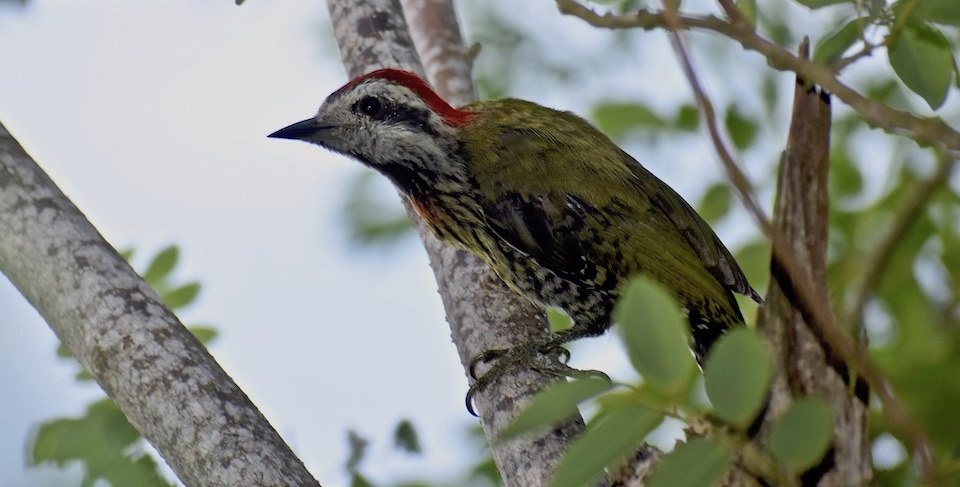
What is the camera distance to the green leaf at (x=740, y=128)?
3496 millimetres

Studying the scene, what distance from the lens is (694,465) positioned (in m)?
1.56

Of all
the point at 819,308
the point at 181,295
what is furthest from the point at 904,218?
the point at 181,295

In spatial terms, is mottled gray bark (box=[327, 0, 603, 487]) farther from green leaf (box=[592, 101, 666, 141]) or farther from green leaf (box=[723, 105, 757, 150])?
green leaf (box=[723, 105, 757, 150])

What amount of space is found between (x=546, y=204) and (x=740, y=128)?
2.16 feet

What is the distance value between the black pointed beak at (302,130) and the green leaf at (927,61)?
6.69ft

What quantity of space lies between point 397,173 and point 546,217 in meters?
0.61

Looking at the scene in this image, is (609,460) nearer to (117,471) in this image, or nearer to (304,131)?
(117,471)

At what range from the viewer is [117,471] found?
2.67m

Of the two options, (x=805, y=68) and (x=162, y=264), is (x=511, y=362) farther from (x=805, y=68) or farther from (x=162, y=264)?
(x=805, y=68)

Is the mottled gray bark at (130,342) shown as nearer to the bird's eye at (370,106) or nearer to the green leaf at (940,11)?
the bird's eye at (370,106)

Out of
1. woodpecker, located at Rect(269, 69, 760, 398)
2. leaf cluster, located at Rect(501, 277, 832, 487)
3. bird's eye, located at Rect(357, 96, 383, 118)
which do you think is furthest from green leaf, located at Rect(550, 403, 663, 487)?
bird's eye, located at Rect(357, 96, 383, 118)

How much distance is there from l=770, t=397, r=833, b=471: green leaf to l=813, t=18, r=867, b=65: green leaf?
2.98ft

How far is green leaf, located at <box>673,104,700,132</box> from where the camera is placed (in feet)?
11.5

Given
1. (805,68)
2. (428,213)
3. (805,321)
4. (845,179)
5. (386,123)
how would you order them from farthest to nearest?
(386,123) < (428,213) < (845,179) < (805,321) < (805,68)
